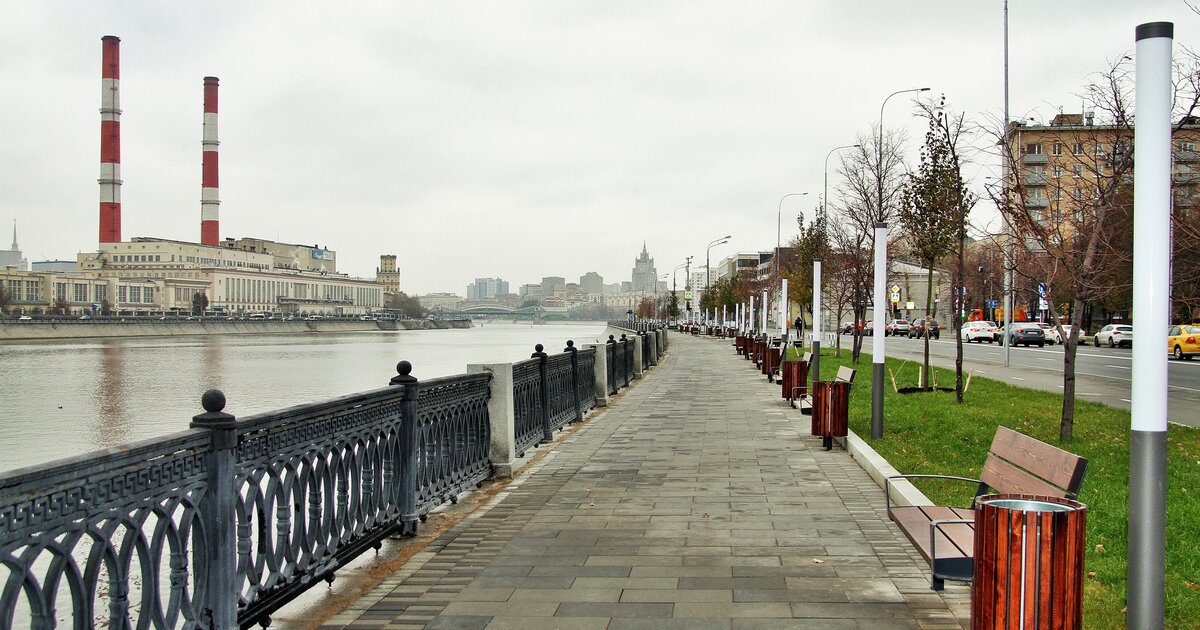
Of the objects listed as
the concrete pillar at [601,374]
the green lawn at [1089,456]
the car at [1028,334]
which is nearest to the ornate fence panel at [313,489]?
the green lawn at [1089,456]

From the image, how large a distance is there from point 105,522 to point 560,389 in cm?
1023

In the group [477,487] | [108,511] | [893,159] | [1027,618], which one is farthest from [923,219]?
[108,511]

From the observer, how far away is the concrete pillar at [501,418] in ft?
31.3

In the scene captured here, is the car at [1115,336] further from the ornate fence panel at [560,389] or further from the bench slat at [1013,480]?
the bench slat at [1013,480]

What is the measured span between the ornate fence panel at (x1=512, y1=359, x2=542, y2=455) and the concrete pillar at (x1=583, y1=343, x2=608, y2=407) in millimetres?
5861

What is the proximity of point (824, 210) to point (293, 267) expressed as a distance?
163183 mm

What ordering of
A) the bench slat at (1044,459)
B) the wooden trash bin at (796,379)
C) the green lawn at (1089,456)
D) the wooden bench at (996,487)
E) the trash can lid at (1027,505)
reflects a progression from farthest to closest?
the wooden trash bin at (796,379), the green lawn at (1089,456), the wooden bench at (996,487), the bench slat at (1044,459), the trash can lid at (1027,505)

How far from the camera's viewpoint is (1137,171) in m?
3.83

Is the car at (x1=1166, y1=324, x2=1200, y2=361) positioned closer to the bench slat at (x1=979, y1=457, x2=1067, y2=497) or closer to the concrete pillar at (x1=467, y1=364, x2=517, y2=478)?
the concrete pillar at (x1=467, y1=364, x2=517, y2=478)

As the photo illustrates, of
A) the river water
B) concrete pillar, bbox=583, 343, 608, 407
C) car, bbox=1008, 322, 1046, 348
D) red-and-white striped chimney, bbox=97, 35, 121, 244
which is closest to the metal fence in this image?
the river water

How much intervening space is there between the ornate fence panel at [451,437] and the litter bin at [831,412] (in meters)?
4.29

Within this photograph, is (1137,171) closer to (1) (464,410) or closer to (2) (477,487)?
(1) (464,410)

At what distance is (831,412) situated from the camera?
38.0ft

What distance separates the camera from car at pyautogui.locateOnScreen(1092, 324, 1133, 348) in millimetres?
46281
